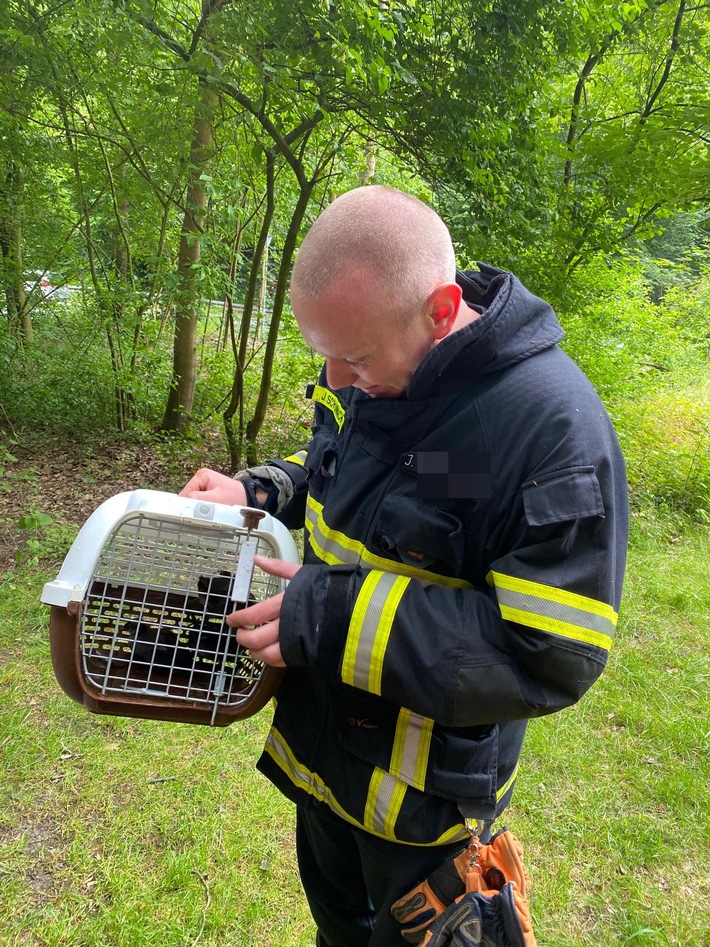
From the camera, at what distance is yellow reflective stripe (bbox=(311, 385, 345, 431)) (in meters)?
1.40

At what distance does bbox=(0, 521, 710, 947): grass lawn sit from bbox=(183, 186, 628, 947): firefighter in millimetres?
1255

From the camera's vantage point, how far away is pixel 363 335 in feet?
3.62

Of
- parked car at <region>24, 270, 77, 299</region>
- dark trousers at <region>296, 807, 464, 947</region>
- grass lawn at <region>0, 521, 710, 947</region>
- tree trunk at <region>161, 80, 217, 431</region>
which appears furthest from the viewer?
parked car at <region>24, 270, 77, 299</region>

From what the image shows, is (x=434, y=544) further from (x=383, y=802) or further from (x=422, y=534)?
(x=383, y=802)

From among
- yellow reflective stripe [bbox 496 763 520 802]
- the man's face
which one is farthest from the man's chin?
yellow reflective stripe [bbox 496 763 520 802]

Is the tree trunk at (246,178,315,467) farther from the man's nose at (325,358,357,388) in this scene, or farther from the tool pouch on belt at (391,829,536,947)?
the tool pouch on belt at (391,829,536,947)

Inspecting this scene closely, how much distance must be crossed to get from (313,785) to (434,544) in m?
0.72

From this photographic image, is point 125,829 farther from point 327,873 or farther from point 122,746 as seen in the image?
point 327,873

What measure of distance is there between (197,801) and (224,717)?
1.66 metres

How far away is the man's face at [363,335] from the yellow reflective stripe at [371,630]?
40 cm

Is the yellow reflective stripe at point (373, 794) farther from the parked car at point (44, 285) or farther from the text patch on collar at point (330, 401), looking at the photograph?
the parked car at point (44, 285)

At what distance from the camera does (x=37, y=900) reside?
6.96 ft

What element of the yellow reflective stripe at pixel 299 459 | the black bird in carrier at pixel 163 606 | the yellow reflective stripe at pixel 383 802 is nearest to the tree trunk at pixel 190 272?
the yellow reflective stripe at pixel 299 459

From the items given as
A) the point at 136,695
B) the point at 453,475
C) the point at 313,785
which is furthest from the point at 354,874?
the point at 453,475
